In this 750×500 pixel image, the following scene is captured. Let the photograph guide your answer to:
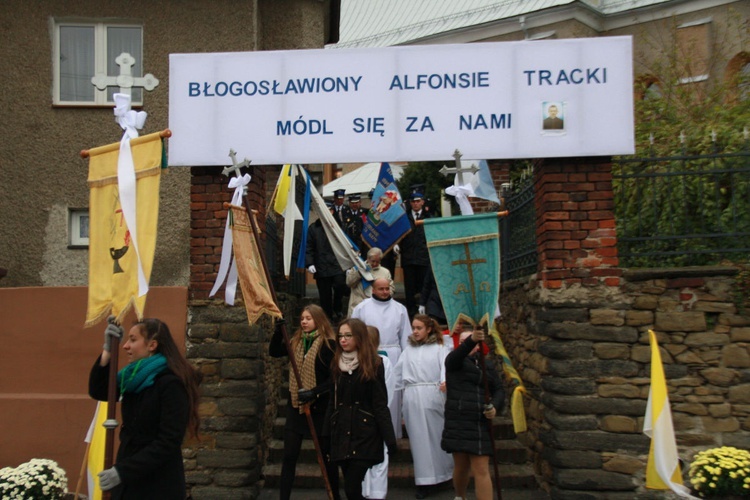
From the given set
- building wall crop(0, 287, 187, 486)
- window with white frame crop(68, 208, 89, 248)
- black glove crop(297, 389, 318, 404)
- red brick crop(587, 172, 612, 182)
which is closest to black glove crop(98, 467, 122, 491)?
black glove crop(297, 389, 318, 404)

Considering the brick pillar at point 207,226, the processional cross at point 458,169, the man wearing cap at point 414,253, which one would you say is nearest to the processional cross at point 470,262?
the processional cross at point 458,169

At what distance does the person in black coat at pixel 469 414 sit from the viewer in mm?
6625

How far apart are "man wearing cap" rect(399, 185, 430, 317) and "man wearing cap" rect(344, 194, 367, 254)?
84 centimetres

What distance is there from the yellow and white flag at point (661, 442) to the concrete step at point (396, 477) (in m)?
1.32

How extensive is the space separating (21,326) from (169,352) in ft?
13.2

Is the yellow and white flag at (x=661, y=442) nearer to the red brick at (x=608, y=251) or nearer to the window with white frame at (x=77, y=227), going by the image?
the red brick at (x=608, y=251)

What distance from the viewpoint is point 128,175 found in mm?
5723

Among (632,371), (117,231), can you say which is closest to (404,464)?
(632,371)

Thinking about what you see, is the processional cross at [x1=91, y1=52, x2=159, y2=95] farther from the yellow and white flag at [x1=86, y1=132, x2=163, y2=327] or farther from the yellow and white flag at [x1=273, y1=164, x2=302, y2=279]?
the yellow and white flag at [x1=86, y1=132, x2=163, y2=327]

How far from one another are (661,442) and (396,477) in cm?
243

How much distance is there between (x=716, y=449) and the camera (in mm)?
6941

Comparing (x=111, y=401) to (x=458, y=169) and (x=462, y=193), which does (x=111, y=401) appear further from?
(x=462, y=193)

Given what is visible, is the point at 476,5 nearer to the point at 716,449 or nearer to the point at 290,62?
the point at 290,62

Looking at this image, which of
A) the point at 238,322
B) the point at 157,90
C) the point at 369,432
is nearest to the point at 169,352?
the point at 369,432
